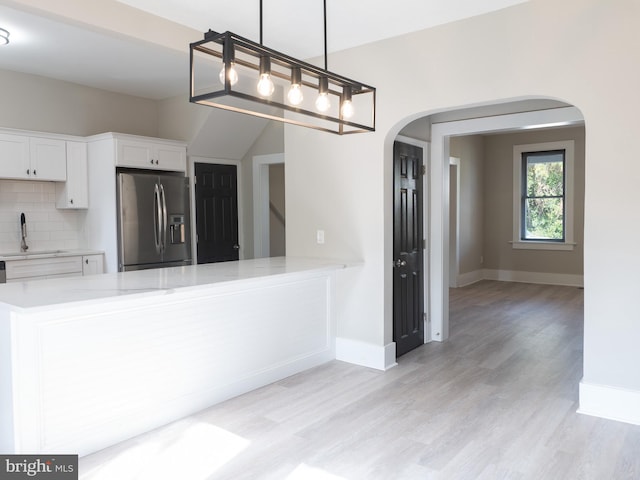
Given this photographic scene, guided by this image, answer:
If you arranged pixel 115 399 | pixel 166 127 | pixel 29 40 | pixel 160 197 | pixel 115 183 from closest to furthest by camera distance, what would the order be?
pixel 115 399 < pixel 29 40 < pixel 115 183 < pixel 160 197 < pixel 166 127

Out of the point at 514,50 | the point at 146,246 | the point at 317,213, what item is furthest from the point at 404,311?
the point at 146,246

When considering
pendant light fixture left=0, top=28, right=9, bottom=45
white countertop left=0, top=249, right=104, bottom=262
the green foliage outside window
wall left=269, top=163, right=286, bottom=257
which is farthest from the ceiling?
the green foliage outside window

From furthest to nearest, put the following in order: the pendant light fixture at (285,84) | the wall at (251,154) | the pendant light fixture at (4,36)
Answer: the wall at (251,154) < the pendant light fixture at (4,36) < the pendant light fixture at (285,84)

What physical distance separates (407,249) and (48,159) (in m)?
3.72

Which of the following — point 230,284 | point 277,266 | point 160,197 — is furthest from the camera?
A: point 160,197

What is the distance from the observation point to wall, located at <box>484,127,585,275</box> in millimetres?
8195

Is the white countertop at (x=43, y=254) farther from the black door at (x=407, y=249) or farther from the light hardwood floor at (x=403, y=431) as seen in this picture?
the black door at (x=407, y=249)

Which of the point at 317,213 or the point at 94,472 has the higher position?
the point at 317,213

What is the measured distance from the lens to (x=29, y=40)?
4191 mm

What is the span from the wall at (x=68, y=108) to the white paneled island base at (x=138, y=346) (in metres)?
2.92

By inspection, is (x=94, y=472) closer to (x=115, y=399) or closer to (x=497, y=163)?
(x=115, y=399)

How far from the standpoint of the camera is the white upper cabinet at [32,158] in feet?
15.6

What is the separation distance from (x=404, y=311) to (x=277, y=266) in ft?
4.34

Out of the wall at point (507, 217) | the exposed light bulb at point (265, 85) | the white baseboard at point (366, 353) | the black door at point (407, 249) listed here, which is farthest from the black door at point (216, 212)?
the wall at point (507, 217)
